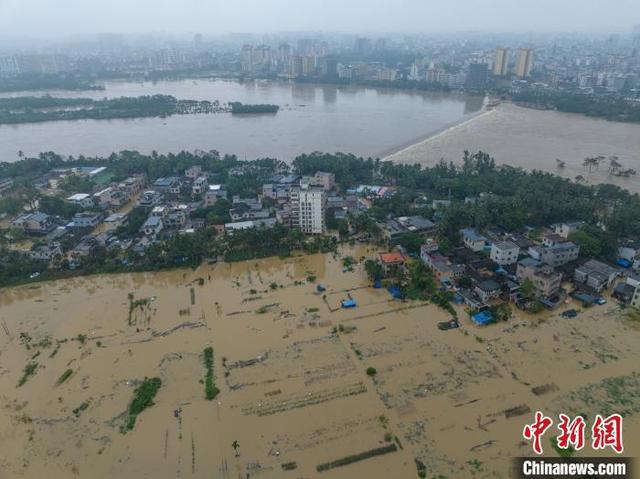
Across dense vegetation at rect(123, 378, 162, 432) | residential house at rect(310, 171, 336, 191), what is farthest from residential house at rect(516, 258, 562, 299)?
residential house at rect(310, 171, 336, 191)

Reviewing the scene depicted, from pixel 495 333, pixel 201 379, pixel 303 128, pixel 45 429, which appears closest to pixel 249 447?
pixel 201 379

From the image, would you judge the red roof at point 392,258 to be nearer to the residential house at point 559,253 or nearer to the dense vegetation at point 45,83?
the residential house at point 559,253

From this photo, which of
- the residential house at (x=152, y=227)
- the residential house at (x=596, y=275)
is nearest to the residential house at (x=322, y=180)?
the residential house at (x=152, y=227)

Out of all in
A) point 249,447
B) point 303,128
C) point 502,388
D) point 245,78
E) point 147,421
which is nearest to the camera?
point 249,447

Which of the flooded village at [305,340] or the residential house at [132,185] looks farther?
the residential house at [132,185]

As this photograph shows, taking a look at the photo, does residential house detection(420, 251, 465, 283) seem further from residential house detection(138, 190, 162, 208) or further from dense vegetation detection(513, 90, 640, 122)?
dense vegetation detection(513, 90, 640, 122)

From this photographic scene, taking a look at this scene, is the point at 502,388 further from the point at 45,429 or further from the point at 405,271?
the point at 45,429

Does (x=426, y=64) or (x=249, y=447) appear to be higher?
(x=426, y=64)

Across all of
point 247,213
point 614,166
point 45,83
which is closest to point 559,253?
point 247,213
